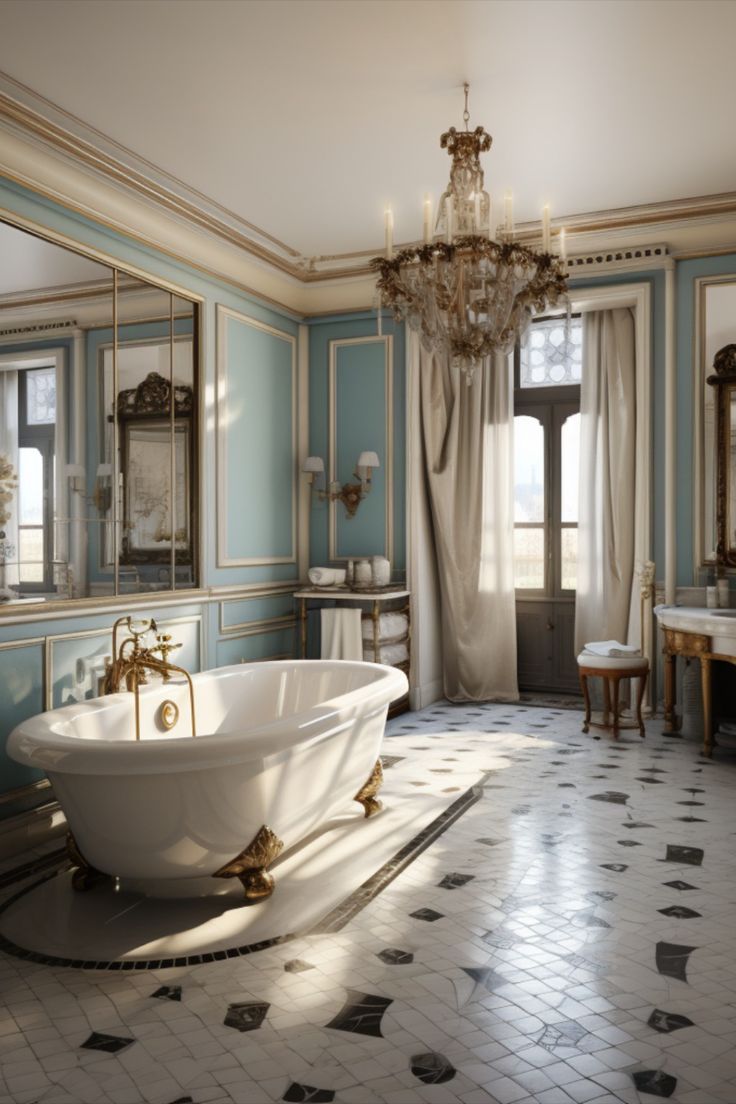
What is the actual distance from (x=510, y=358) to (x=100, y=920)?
4.18 meters

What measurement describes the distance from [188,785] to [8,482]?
1.45 m

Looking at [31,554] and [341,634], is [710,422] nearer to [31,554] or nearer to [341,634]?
[341,634]

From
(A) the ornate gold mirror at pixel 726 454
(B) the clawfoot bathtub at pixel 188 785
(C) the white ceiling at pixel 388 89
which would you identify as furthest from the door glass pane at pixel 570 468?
(B) the clawfoot bathtub at pixel 188 785

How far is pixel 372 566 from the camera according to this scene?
5.07 meters

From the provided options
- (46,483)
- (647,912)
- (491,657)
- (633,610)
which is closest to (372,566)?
(491,657)

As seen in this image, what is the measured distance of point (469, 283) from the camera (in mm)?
2930

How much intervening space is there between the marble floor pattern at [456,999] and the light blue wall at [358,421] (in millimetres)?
2570

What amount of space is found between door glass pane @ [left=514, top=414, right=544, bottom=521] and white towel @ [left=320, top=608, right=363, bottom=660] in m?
1.42

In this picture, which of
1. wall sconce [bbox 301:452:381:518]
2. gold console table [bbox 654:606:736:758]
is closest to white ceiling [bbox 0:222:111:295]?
wall sconce [bbox 301:452:381:518]

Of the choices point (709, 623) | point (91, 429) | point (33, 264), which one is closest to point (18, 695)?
point (91, 429)

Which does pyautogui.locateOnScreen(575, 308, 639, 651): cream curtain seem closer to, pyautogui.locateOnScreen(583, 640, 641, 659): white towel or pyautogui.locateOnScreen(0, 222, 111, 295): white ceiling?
pyautogui.locateOnScreen(583, 640, 641, 659): white towel

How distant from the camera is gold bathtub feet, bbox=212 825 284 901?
249cm

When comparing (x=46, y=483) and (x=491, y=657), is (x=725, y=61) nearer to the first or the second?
(x=46, y=483)

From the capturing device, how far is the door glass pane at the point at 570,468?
17.9ft
